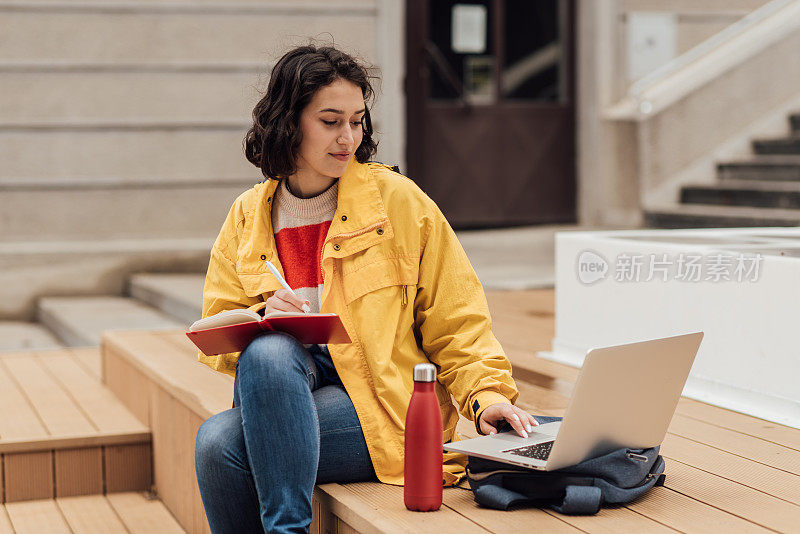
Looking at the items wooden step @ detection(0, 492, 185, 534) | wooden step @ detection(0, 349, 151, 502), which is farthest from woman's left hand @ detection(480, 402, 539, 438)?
wooden step @ detection(0, 349, 151, 502)

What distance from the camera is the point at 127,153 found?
634cm

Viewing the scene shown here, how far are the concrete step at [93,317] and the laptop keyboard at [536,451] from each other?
309 centimetres

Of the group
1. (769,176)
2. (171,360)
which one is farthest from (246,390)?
(769,176)

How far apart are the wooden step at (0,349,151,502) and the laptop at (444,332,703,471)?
1.84m

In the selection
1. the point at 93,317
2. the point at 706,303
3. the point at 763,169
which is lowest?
the point at 93,317

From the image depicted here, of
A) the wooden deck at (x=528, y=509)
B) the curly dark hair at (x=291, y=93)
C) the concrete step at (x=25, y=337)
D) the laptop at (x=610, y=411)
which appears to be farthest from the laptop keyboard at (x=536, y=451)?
the concrete step at (x=25, y=337)

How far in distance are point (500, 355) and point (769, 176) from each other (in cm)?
510

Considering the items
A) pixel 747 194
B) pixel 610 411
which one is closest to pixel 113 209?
pixel 747 194

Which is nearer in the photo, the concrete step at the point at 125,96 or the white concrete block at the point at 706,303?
the white concrete block at the point at 706,303

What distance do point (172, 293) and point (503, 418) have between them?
351 centimetres

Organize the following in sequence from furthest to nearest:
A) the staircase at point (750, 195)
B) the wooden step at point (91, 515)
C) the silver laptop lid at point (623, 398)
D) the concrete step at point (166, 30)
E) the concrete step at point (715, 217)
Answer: the concrete step at point (166, 30) → the staircase at point (750, 195) → the concrete step at point (715, 217) → the wooden step at point (91, 515) → the silver laptop lid at point (623, 398)

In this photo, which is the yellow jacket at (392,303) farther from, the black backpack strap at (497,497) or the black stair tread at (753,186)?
the black stair tread at (753,186)

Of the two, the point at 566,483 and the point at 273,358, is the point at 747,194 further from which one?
the point at 273,358

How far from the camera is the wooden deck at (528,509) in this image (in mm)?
1972
